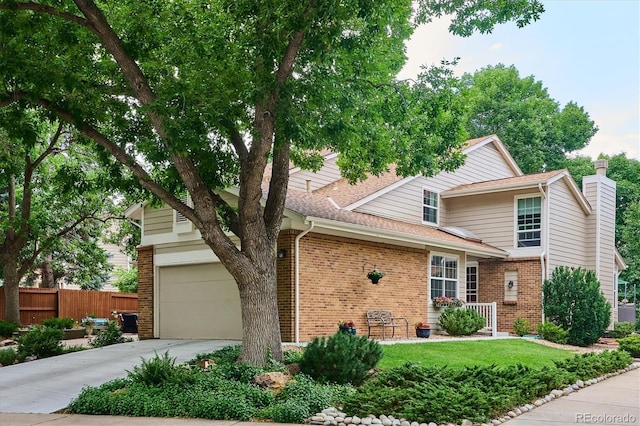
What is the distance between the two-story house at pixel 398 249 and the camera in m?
15.7

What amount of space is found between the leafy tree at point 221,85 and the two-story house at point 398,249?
11.0 ft

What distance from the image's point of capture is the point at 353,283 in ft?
54.6

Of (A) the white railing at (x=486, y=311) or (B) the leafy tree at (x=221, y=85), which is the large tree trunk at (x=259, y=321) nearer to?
(B) the leafy tree at (x=221, y=85)

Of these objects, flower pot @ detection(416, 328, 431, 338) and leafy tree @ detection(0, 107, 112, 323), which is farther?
leafy tree @ detection(0, 107, 112, 323)

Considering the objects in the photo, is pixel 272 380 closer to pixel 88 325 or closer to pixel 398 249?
pixel 398 249

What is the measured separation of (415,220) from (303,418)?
13775mm

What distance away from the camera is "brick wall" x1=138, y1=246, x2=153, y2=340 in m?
18.4

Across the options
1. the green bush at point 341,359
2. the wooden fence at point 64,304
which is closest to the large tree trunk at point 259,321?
the green bush at point 341,359

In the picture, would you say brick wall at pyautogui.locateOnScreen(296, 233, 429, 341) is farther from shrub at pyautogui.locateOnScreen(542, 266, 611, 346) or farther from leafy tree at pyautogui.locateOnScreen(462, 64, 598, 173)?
leafy tree at pyautogui.locateOnScreen(462, 64, 598, 173)

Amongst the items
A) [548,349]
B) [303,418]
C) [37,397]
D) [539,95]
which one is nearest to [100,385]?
[37,397]

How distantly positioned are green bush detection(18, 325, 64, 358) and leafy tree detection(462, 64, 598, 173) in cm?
2943

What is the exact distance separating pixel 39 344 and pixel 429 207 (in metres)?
13.1

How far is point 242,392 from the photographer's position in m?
9.38

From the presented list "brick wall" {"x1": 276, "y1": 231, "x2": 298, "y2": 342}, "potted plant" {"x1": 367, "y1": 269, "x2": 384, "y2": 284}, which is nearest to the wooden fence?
"brick wall" {"x1": 276, "y1": 231, "x2": 298, "y2": 342}
